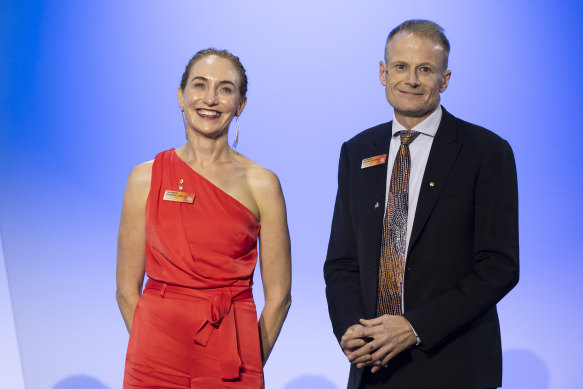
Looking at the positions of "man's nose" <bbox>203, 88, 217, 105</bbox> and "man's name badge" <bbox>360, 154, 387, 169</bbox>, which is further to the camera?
"man's nose" <bbox>203, 88, 217, 105</bbox>

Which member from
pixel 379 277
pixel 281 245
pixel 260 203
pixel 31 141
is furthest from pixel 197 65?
pixel 31 141

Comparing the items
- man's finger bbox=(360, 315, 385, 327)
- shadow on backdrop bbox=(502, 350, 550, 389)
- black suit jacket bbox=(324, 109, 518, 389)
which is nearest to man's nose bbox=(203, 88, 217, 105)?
black suit jacket bbox=(324, 109, 518, 389)

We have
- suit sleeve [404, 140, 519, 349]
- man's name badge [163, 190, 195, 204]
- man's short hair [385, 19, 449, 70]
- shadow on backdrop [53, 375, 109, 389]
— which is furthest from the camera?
shadow on backdrop [53, 375, 109, 389]

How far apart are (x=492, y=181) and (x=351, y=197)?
0.46 meters

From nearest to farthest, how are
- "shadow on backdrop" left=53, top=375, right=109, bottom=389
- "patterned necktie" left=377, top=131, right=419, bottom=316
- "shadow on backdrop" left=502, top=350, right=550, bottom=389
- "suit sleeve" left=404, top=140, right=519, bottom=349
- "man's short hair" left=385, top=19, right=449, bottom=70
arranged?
"suit sleeve" left=404, top=140, right=519, bottom=349, "patterned necktie" left=377, top=131, right=419, bottom=316, "man's short hair" left=385, top=19, right=449, bottom=70, "shadow on backdrop" left=502, top=350, right=550, bottom=389, "shadow on backdrop" left=53, top=375, right=109, bottom=389

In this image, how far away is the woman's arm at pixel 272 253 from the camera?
249 centimetres

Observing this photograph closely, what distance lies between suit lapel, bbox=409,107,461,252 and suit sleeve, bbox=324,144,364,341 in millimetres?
271

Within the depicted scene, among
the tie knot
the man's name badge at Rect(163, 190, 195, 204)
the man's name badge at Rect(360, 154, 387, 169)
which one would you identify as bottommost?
the man's name badge at Rect(163, 190, 195, 204)

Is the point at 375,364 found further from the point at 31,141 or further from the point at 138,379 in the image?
the point at 31,141

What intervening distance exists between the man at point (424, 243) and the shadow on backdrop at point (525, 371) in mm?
2466

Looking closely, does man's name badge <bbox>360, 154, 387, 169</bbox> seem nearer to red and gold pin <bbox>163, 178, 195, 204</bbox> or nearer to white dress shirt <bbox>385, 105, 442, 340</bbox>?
white dress shirt <bbox>385, 105, 442, 340</bbox>

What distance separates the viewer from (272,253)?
250cm

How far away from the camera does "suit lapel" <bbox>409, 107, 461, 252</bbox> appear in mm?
2145

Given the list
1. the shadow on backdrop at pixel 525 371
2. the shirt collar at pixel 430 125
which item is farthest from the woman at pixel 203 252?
the shadow on backdrop at pixel 525 371
